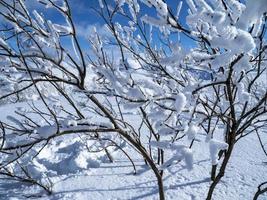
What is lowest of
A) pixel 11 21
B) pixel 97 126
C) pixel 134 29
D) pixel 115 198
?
pixel 115 198

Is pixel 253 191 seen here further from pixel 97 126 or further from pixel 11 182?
pixel 11 182

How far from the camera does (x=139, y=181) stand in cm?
451

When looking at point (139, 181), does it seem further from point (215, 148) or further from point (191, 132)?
point (215, 148)

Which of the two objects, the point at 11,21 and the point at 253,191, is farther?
the point at 253,191

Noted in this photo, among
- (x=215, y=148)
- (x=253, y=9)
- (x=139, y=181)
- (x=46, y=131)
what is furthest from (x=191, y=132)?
(x=139, y=181)

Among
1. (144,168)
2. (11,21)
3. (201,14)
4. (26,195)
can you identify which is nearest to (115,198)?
(144,168)

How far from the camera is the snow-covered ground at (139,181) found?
4.12 metres

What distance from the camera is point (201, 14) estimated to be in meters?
1.07

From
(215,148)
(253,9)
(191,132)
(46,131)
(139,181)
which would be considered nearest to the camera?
(253,9)

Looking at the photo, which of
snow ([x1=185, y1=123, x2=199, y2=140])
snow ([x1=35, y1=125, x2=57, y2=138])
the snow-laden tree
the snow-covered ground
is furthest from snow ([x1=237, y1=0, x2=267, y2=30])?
the snow-covered ground

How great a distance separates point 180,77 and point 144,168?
2.07 m

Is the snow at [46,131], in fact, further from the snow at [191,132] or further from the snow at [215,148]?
the snow at [215,148]

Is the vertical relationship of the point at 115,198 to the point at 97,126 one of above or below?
below

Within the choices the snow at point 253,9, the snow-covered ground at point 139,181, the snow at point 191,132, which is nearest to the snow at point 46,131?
the snow at point 191,132
